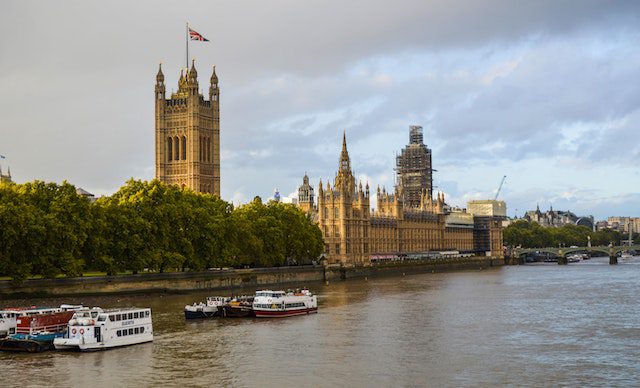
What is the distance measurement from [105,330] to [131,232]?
4221 centimetres

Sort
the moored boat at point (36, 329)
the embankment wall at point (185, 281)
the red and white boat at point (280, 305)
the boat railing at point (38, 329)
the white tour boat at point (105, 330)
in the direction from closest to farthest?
the moored boat at point (36, 329) < the white tour boat at point (105, 330) < the boat railing at point (38, 329) < the red and white boat at point (280, 305) < the embankment wall at point (185, 281)

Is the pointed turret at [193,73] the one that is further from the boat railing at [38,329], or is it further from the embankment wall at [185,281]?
the boat railing at [38,329]

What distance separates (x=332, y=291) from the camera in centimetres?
11675

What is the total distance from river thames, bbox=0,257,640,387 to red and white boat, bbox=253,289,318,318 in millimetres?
2006

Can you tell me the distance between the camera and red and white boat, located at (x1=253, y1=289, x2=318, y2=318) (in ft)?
265

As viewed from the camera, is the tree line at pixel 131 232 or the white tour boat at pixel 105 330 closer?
the white tour boat at pixel 105 330

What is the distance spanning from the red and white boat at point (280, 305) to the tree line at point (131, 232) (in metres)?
21.1

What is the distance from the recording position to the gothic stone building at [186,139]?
190625 mm

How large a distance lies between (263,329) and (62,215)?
100 feet

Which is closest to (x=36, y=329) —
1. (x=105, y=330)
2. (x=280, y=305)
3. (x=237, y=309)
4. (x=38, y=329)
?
(x=38, y=329)

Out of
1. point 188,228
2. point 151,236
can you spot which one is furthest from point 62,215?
point 188,228

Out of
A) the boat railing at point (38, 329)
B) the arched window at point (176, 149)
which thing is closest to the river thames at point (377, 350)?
the boat railing at point (38, 329)

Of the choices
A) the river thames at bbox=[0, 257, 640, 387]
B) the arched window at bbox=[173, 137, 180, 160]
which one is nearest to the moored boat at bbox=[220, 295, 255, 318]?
the river thames at bbox=[0, 257, 640, 387]

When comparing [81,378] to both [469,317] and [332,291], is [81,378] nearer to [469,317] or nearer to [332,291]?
[469,317]
